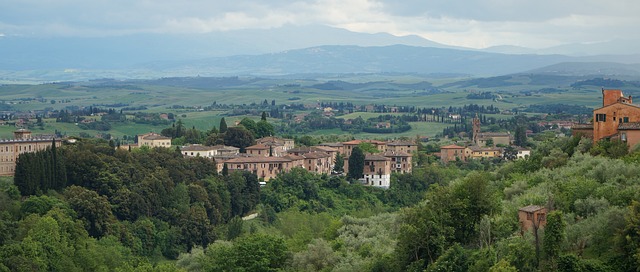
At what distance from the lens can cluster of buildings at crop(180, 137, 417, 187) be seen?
78250 millimetres

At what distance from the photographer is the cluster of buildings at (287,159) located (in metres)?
78.2

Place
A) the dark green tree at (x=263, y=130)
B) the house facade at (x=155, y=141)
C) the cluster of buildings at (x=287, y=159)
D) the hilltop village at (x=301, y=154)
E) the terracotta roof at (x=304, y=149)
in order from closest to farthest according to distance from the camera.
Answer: the hilltop village at (x=301, y=154), the cluster of buildings at (x=287, y=159), the terracotta roof at (x=304, y=149), the house facade at (x=155, y=141), the dark green tree at (x=263, y=130)

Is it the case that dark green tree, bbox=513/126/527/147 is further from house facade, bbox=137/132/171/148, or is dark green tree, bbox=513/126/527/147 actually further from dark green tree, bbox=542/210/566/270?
dark green tree, bbox=542/210/566/270

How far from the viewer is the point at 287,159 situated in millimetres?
80562

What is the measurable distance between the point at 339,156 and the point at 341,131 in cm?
6474

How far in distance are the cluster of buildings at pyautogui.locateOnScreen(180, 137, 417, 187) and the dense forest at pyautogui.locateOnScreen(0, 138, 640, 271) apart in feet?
4.89

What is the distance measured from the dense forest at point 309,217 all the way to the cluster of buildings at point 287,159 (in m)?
1.49

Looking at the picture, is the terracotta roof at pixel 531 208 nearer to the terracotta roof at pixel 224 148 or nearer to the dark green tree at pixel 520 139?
the terracotta roof at pixel 224 148

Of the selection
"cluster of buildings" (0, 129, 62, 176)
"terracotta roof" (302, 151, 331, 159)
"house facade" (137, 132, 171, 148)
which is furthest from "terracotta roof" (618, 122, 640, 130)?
"house facade" (137, 132, 171, 148)

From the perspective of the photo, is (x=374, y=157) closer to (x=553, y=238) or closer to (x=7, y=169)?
(x=7, y=169)

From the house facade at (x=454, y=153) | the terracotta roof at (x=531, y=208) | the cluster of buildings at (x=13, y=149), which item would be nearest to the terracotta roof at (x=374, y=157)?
the house facade at (x=454, y=153)

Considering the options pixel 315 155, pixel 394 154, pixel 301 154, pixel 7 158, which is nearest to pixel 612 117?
pixel 7 158

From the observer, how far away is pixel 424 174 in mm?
81688

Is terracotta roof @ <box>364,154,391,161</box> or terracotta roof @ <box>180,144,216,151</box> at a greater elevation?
terracotta roof @ <box>180,144,216,151</box>
